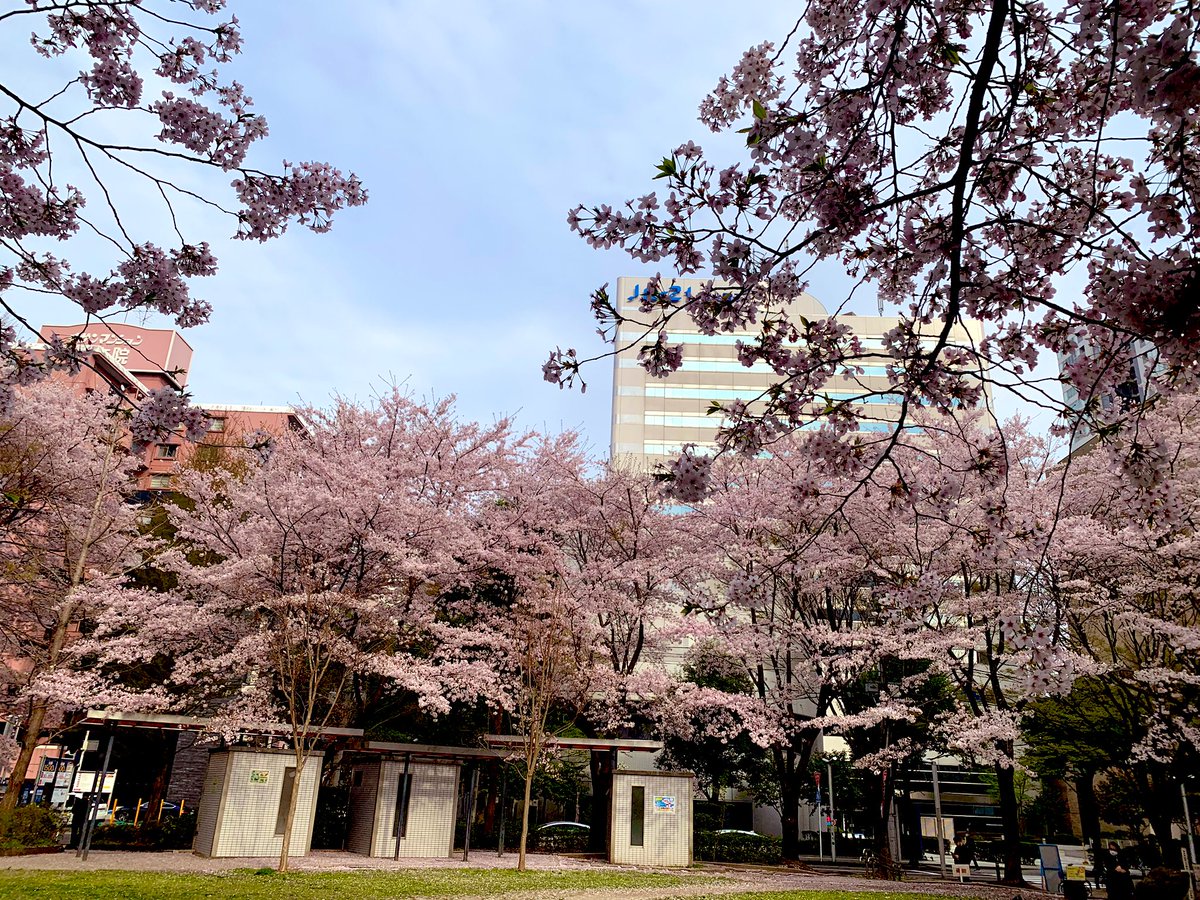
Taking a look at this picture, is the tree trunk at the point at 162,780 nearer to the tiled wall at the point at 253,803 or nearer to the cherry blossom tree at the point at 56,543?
the cherry blossom tree at the point at 56,543

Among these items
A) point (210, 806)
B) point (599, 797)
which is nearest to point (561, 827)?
point (599, 797)

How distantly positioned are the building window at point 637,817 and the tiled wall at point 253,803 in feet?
21.5

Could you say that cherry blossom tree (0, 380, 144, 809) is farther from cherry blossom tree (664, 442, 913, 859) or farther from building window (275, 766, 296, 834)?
cherry blossom tree (664, 442, 913, 859)

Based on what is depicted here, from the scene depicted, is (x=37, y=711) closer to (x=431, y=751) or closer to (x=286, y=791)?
(x=286, y=791)

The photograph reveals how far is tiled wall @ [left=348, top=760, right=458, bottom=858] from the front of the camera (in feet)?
51.9

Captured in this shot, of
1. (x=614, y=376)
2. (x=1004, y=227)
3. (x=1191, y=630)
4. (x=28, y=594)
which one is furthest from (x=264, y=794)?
(x=614, y=376)

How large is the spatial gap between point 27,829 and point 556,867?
9.39 meters

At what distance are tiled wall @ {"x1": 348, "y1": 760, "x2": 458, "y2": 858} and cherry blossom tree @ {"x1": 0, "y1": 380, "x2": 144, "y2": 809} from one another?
590cm

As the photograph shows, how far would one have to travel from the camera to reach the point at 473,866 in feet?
49.0

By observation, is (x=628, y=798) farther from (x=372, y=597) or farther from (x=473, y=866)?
(x=372, y=597)

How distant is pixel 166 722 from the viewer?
47.9ft

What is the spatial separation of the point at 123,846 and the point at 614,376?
4913 centimetres

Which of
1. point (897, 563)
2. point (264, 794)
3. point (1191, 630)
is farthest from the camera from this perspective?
point (897, 563)

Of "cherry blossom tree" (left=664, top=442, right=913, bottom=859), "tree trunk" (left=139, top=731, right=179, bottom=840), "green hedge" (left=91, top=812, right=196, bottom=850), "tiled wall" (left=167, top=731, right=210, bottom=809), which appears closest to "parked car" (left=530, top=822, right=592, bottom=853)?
"cherry blossom tree" (left=664, top=442, right=913, bottom=859)
